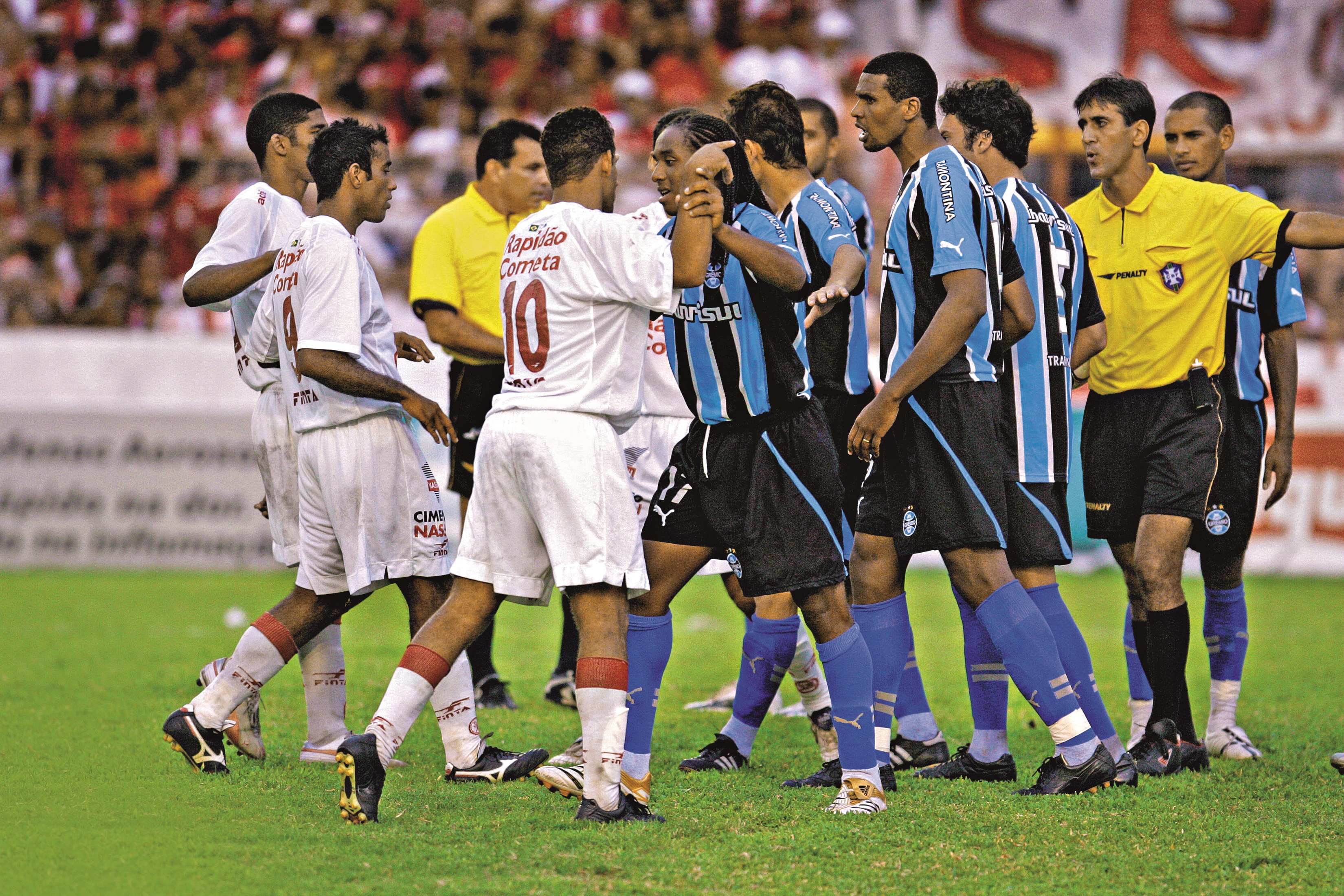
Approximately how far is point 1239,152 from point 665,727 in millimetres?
11555

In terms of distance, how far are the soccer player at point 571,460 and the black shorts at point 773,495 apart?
0.36 m

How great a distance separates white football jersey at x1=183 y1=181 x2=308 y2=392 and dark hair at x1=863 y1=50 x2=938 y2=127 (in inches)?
90.5

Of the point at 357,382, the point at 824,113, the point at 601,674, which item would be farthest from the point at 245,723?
the point at 824,113

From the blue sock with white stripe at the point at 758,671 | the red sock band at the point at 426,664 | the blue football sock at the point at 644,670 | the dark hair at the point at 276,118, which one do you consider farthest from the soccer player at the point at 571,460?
the dark hair at the point at 276,118

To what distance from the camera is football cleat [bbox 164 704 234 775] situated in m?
5.05

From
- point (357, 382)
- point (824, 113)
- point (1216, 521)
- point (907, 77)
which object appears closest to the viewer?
point (357, 382)

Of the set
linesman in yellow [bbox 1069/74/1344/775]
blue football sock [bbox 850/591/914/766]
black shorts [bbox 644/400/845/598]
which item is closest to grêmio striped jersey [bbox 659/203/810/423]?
black shorts [bbox 644/400/845/598]

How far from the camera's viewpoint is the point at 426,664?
4.40m

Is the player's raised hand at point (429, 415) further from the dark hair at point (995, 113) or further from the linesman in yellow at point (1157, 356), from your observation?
the linesman in yellow at point (1157, 356)

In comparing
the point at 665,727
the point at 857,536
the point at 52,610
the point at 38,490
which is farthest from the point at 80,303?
the point at 857,536

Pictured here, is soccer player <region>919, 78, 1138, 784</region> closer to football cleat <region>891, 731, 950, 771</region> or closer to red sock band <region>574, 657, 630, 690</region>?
football cleat <region>891, 731, 950, 771</region>

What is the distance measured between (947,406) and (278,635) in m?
2.61

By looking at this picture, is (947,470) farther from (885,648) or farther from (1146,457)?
(1146,457)

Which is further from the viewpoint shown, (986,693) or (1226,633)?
(1226,633)
